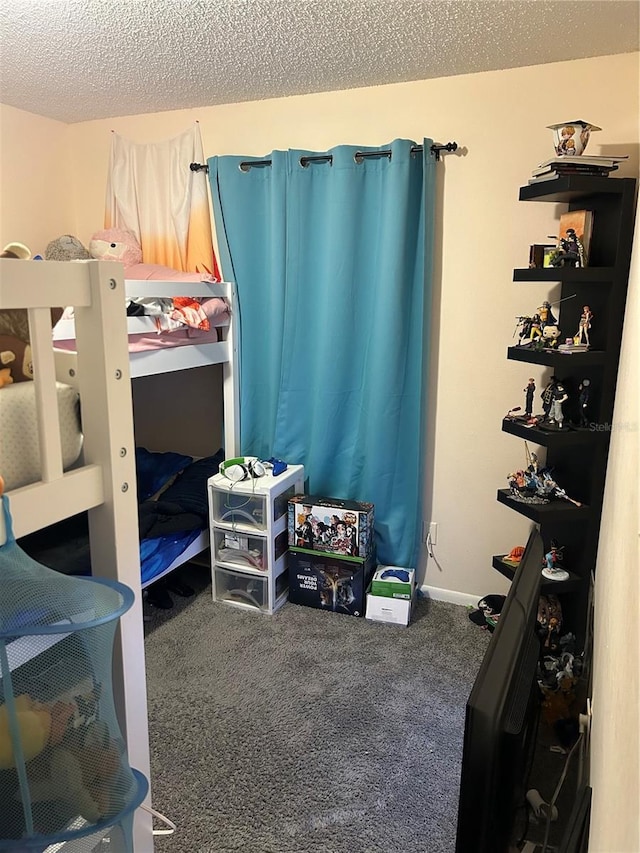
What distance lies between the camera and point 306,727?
6.34 feet

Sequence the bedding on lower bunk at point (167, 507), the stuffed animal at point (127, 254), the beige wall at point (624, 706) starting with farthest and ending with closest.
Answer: the stuffed animal at point (127, 254) → the bedding on lower bunk at point (167, 507) → the beige wall at point (624, 706)

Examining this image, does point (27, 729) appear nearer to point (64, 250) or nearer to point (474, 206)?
point (474, 206)

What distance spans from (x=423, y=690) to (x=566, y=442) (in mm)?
962

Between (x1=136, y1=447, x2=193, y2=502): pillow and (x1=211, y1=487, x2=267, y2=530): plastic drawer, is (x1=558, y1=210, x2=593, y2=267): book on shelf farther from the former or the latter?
(x1=136, y1=447, x2=193, y2=502): pillow

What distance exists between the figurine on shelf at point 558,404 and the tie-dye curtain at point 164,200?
5.19 feet

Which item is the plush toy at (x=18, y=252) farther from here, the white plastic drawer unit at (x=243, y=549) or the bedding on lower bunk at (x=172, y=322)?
the white plastic drawer unit at (x=243, y=549)

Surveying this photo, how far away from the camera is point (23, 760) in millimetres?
978

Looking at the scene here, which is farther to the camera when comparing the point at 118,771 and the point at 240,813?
the point at 240,813

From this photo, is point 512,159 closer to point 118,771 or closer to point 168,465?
point 168,465

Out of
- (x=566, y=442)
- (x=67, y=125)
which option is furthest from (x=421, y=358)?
(x=67, y=125)

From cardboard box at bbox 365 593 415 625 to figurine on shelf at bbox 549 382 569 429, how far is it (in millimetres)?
916

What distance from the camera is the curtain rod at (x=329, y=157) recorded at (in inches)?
93.8

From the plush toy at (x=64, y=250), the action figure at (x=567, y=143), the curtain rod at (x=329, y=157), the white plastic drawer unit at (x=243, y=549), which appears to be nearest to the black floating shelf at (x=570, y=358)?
the action figure at (x=567, y=143)

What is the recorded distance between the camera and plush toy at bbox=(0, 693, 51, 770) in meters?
0.98
